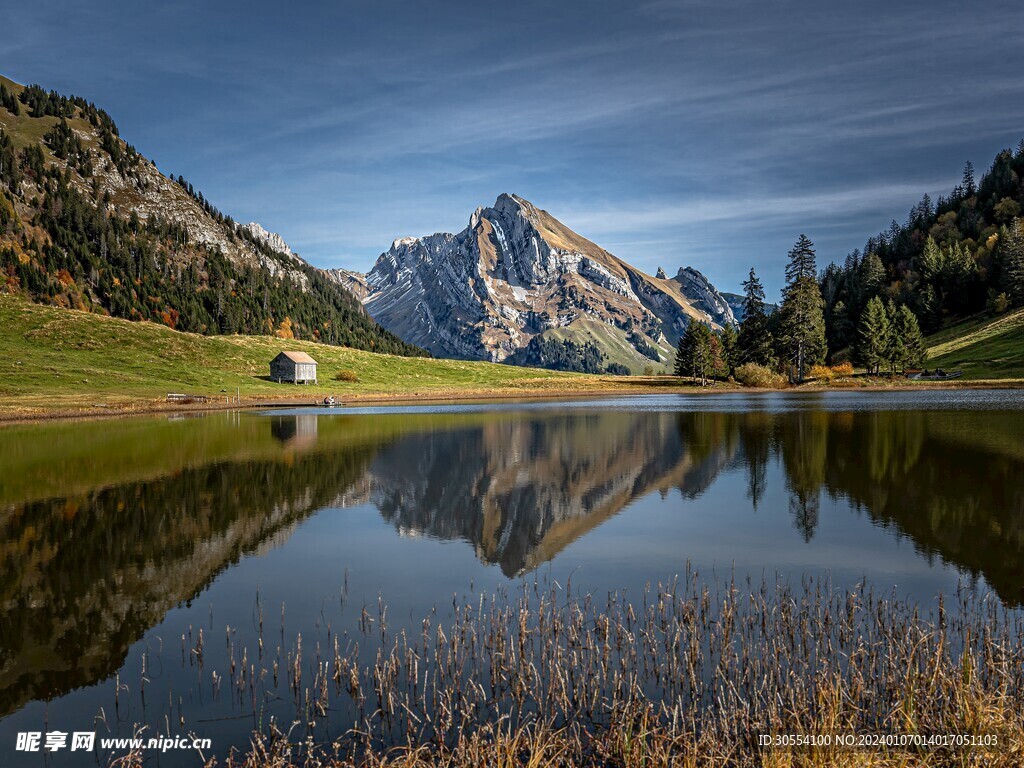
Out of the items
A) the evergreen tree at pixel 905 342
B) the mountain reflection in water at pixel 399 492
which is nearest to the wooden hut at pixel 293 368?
the mountain reflection in water at pixel 399 492

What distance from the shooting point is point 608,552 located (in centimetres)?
2250

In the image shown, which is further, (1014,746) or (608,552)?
(608,552)

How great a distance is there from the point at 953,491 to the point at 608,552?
59.3 ft

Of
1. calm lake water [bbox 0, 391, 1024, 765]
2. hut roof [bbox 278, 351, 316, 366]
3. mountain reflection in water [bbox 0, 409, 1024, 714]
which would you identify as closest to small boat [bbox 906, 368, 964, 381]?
mountain reflection in water [bbox 0, 409, 1024, 714]

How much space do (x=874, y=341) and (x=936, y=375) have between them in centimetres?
1426

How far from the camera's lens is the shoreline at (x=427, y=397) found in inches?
3105

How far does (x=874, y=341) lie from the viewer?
468ft

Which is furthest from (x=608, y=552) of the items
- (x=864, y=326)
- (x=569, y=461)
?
(x=864, y=326)

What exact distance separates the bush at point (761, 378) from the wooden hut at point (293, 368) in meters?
Result: 100

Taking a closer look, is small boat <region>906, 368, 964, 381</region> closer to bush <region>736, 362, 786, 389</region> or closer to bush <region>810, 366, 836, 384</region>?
bush <region>810, 366, 836, 384</region>

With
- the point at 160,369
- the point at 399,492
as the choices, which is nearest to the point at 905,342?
the point at 399,492

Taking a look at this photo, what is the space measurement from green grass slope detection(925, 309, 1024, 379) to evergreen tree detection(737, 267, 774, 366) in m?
37.7

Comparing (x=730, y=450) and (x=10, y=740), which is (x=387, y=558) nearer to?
(x=10, y=740)

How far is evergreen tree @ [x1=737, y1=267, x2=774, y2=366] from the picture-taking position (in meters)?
154
